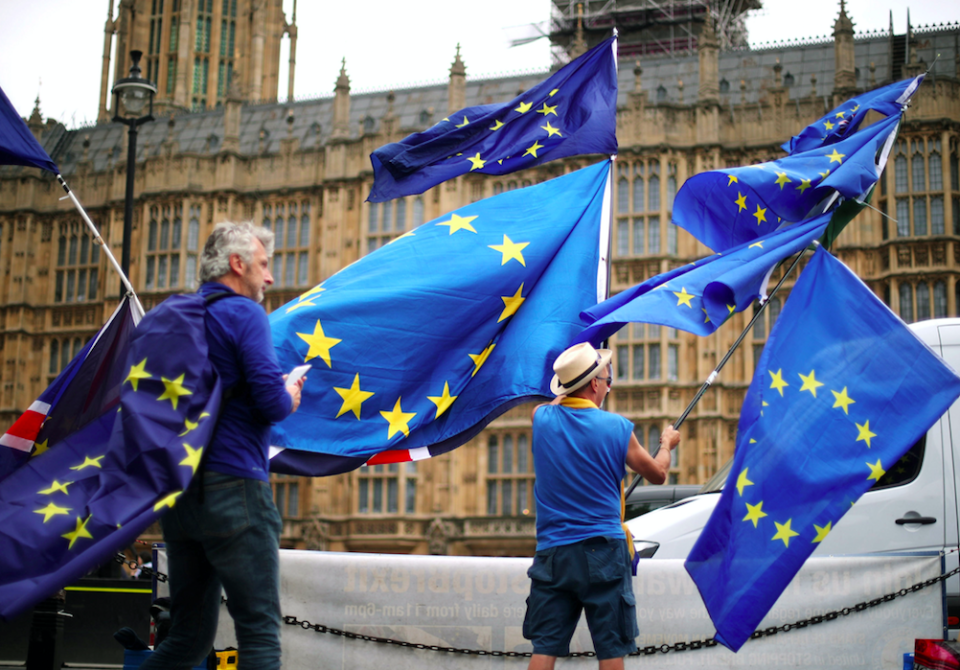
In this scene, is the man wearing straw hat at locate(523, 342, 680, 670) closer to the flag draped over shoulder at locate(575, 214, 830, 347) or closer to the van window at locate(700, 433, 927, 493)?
the flag draped over shoulder at locate(575, 214, 830, 347)

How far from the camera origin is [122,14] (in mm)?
48469

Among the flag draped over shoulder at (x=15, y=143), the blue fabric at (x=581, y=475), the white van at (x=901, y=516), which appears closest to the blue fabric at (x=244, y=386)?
the blue fabric at (x=581, y=475)

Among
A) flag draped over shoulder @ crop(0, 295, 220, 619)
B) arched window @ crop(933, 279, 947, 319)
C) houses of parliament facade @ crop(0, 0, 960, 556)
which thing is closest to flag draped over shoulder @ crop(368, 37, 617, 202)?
flag draped over shoulder @ crop(0, 295, 220, 619)

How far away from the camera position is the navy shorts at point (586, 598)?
3912 millimetres

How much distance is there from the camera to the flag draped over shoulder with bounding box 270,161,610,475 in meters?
5.43

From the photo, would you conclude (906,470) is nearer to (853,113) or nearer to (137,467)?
(853,113)

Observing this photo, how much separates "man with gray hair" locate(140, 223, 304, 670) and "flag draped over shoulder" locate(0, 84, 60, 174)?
2239 millimetres

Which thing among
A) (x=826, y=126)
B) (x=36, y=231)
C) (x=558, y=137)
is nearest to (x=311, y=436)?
(x=558, y=137)

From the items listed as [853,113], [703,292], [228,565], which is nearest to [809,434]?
[703,292]

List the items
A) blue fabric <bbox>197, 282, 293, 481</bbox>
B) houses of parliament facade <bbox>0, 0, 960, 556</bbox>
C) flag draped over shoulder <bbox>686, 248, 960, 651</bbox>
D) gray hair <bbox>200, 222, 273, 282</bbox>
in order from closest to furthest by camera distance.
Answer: blue fabric <bbox>197, 282, 293, 481</bbox> < gray hair <bbox>200, 222, 273, 282</bbox> < flag draped over shoulder <bbox>686, 248, 960, 651</bbox> < houses of parliament facade <bbox>0, 0, 960, 556</bbox>

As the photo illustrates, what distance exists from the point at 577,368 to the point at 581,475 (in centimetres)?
43

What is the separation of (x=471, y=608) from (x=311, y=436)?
117cm

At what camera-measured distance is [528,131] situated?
22.0 feet

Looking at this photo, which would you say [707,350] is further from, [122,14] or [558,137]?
[122,14]
